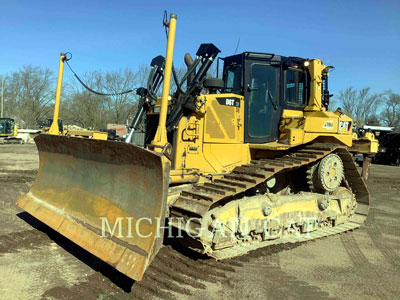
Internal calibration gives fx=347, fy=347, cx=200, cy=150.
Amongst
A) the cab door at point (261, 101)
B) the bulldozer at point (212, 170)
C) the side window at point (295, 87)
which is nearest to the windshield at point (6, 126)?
the bulldozer at point (212, 170)

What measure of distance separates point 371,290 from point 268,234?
5.73 ft

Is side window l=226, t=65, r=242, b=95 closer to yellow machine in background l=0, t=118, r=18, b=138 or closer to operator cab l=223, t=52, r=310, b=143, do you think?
operator cab l=223, t=52, r=310, b=143

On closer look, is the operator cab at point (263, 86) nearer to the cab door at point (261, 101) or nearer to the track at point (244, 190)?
the cab door at point (261, 101)

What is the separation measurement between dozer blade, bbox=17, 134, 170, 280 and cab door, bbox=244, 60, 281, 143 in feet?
8.12

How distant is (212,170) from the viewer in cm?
570

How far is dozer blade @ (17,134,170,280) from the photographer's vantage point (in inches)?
155

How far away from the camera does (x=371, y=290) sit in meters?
4.17

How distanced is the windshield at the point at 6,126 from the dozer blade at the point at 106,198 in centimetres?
3020

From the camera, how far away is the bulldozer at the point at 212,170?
4.27m

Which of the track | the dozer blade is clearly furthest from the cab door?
the dozer blade

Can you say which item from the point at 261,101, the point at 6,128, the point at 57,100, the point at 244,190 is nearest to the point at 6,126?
the point at 6,128

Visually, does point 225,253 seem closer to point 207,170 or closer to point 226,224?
point 226,224

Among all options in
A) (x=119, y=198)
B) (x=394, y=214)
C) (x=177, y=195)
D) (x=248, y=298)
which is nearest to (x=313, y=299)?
(x=248, y=298)

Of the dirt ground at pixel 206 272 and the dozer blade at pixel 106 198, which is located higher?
the dozer blade at pixel 106 198
